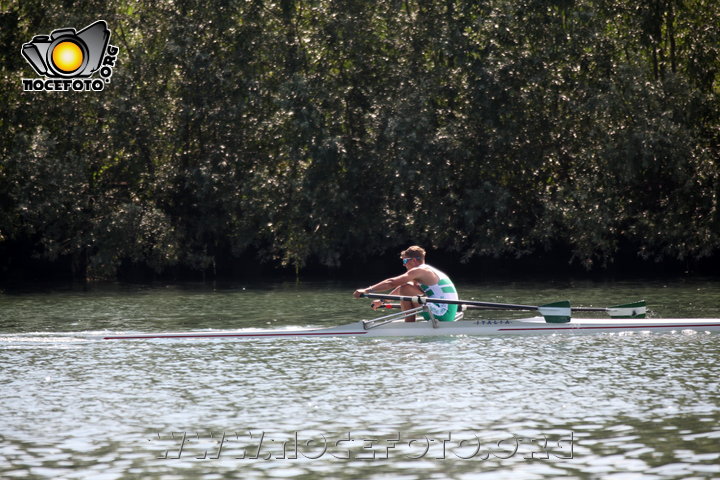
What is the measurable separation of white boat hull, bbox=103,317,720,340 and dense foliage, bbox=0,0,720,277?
1909cm

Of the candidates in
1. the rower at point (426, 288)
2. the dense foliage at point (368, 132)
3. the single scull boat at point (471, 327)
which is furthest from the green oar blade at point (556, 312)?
the dense foliage at point (368, 132)

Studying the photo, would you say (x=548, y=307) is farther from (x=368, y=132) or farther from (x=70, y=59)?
(x=70, y=59)

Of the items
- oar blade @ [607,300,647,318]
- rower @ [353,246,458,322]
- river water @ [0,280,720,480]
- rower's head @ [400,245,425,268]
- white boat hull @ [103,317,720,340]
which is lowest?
river water @ [0,280,720,480]

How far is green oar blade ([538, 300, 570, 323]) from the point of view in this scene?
19.8 m

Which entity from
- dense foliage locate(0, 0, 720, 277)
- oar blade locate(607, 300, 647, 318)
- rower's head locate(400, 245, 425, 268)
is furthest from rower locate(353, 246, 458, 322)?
dense foliage locate(0, 0, 720, 277)

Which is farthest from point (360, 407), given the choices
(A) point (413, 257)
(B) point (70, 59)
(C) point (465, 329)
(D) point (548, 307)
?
(B) point (70, 59)

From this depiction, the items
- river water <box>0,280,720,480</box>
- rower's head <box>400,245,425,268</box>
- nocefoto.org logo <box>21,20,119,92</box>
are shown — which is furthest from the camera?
nocefoto.org logo <box>21,20,119,92</box>

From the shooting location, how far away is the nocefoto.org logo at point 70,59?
138 feet

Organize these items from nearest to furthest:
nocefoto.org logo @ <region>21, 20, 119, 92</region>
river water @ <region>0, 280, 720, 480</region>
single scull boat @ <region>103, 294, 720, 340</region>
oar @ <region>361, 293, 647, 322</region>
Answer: river water @ <region>0, 280, 720, 480</region>
oar @ <region>361, 293, 647, 322</region>
single scull boat @ <region>103, 294, 720, 340</region>
nocefoto.org logo @ <region>21, 20, 119, 92</region>

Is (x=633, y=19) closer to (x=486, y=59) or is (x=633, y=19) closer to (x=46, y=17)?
(x=486, y=59)

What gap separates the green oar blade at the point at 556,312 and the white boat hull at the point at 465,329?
0.42 ft

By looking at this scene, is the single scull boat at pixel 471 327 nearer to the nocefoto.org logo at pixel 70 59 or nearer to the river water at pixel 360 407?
the river water at pixel 360 407

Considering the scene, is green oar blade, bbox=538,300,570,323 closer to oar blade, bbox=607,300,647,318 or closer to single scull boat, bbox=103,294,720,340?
single scull boat, bbox=103,294,720,340

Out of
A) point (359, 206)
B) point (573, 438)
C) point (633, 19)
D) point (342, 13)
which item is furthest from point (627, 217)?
point (573, 438)
